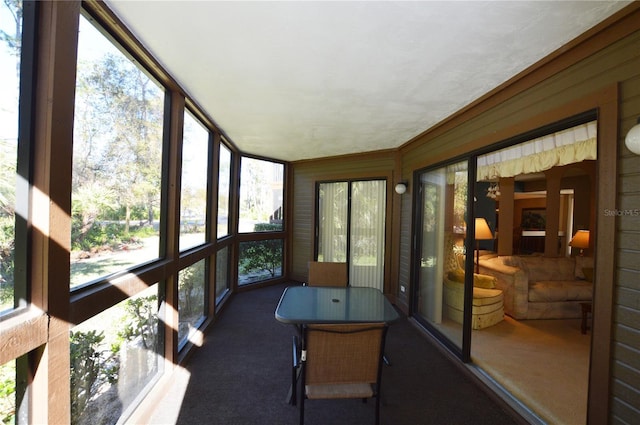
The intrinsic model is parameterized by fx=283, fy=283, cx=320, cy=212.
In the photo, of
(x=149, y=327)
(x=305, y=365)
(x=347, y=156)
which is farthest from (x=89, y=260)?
(x=347, y=156)

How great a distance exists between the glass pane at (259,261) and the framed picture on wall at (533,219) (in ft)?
29.7

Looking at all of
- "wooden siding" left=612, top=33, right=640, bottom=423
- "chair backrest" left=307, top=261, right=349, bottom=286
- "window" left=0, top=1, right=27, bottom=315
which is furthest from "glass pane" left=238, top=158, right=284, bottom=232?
"wooden siding" left=612, top=33, right=640, bottom=423

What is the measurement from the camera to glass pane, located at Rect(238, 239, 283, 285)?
17.4 feet

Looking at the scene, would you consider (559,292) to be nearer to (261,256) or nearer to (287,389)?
(287,389)

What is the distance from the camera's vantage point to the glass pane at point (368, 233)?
5.07 meters

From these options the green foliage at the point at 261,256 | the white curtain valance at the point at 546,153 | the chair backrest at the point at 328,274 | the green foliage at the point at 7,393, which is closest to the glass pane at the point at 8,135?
the green foliage at the point at 7,393

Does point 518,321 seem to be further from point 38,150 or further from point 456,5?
point 38,150

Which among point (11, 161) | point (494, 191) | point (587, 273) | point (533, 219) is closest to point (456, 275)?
point (587, 273)

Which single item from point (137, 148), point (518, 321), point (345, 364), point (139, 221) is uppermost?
point (137, 148)

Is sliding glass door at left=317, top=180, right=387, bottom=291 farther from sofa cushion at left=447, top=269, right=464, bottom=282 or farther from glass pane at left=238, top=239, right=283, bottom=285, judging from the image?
sofa cushion at left=447, top=269, right=464, bottom=282

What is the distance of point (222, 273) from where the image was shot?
4566mm

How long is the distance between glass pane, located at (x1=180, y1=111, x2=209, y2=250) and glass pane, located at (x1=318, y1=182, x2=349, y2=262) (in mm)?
2644

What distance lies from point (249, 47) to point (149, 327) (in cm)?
222

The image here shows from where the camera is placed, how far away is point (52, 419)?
4.07 feet
